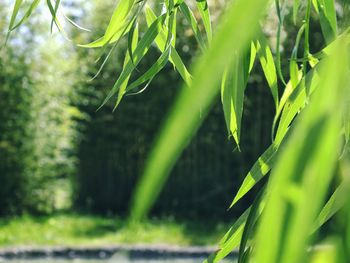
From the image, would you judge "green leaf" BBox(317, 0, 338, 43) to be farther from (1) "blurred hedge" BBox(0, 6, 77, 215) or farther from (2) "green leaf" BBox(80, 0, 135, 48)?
(1) "blurred hedge" BBox(0, 6, 77, 215)

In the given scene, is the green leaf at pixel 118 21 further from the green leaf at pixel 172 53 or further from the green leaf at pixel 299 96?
the green leaf at pixel 299 96

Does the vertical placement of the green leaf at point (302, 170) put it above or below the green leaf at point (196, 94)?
below

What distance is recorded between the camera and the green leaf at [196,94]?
666mm

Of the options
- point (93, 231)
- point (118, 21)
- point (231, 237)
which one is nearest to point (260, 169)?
point (231, 237)

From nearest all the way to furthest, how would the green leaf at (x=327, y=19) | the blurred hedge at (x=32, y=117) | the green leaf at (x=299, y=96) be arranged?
the green leaf at (x=299, y=96)
the green leaf at (x=327, y=19)
the blurred hedge at (x=32, y=117)

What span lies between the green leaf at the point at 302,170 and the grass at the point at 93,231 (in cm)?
691

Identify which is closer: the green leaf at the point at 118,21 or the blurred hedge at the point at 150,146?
the green leaf at the point at 118,21

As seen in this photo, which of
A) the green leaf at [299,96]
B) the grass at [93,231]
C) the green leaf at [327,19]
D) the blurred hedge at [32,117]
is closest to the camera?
the green leaf at [299,96]

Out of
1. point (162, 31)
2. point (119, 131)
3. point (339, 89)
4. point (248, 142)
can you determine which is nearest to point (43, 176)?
point (119, 131)

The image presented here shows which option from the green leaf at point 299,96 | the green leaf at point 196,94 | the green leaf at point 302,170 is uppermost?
the green leaf at point 196,94

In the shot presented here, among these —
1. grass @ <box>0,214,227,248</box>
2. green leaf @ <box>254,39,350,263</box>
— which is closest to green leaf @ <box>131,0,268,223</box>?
green leaf @ <box>254,39,350,263</box>

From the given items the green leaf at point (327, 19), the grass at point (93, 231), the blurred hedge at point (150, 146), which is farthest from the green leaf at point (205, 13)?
the blurred hedge at point (150, 146)

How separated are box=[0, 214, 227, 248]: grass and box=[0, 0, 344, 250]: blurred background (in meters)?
0.07

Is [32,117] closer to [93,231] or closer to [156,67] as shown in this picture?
[93,231]
